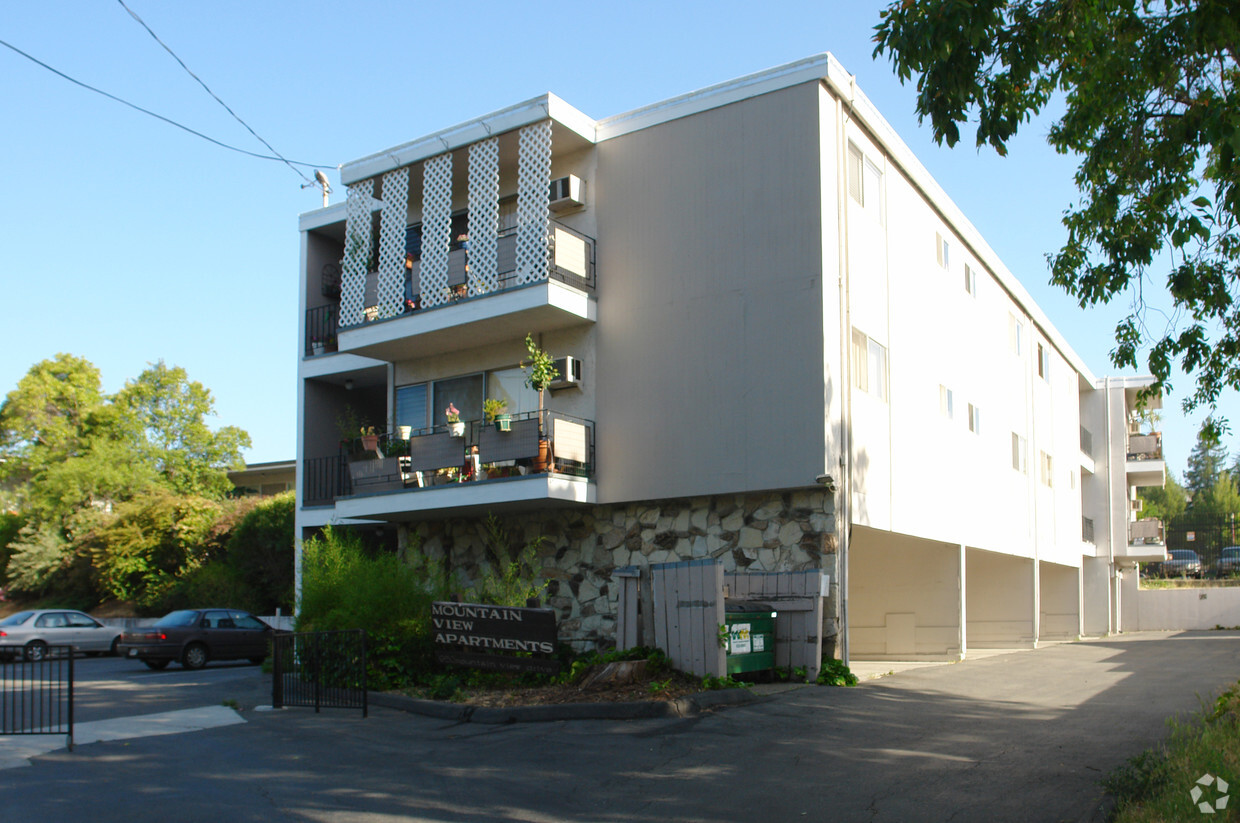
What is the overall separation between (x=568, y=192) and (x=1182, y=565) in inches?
1774

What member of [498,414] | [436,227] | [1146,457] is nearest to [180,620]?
[498,414]

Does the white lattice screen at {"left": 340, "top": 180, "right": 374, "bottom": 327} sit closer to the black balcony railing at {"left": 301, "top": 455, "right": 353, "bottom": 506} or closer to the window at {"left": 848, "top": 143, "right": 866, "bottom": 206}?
the black balcony railing at {"left": 301, "top": 455, "right": 353, "bottom": 506}

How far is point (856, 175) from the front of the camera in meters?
16.8

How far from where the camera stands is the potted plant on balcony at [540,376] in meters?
15.9

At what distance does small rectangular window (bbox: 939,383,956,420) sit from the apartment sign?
10452mm

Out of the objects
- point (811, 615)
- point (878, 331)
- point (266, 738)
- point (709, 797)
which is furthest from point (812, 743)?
point (878, 331)

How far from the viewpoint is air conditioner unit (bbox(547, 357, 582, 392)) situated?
16844mm

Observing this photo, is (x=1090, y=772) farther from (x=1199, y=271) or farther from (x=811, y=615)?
(x=1199, y=271)

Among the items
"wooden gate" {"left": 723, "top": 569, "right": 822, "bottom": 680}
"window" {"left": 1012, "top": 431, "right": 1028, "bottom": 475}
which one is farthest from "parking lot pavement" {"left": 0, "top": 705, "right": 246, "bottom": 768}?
"window" {"left": 1012, "top": 431, "right": 1028, "bottom": 475}

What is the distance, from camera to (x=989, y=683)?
13.9 meters

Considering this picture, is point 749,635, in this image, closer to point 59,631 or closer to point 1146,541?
point 59,631

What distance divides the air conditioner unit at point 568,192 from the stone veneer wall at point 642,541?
17.1ft

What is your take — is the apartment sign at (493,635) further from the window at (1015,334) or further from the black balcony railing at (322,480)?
the window at (1015,334)

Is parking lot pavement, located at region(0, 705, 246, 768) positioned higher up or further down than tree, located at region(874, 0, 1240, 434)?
further down
